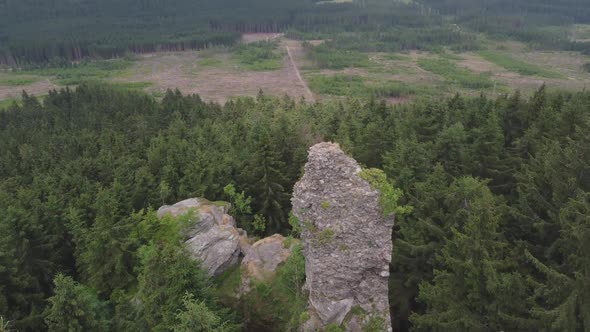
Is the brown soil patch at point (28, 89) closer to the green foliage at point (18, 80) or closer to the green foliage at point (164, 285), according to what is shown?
the green foliage at point (18, 80)

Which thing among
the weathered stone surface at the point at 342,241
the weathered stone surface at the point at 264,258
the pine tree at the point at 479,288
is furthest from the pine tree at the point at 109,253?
the pine tree at the point at 479,288

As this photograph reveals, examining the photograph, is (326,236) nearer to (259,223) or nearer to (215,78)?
(259,223)

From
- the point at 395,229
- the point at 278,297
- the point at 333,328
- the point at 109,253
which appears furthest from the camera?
the point at 395,229

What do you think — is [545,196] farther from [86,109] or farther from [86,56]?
[86,56]

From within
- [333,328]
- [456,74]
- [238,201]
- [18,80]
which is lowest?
[456,74]

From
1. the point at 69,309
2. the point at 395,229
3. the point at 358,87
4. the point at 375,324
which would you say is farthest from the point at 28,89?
the point at 375,324

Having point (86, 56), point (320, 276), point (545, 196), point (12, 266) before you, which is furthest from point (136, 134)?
point (86, 56)

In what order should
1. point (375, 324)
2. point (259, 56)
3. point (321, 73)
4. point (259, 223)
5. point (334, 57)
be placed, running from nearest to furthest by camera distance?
point (375, 324) → point (259, 223) → point (321, 73) → point (334, 57) → point (259, 56)

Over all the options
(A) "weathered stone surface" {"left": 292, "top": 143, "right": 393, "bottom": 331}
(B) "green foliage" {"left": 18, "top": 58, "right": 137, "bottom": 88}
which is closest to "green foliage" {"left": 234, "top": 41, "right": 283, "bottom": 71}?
(B) "green foliage" {"left": 18, "top": 58, "right": 137, "bottom": 88}
